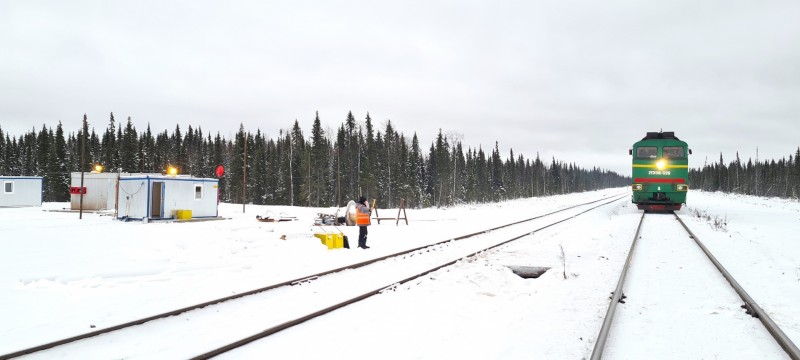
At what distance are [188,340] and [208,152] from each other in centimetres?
9211

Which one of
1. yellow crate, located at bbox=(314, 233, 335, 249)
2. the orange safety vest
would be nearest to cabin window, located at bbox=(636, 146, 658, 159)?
the orange safety vest

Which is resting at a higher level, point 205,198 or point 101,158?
point 101,158

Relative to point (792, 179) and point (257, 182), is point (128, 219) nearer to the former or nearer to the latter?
point (257, 182)

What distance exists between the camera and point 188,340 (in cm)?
585

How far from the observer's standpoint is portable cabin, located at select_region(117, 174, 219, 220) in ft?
81.1

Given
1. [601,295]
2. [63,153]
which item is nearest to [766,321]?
[601,295]

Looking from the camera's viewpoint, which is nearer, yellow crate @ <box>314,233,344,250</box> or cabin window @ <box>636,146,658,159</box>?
yellow crate @ <box>314,233,344,250</box>

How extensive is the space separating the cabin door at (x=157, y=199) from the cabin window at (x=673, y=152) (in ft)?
94.4

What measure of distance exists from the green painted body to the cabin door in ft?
89.4

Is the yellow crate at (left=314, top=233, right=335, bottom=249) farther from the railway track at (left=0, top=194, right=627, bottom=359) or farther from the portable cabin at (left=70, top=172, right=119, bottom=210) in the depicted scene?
the portable cabin at (left=70, top=172, right=119, bottom=210)

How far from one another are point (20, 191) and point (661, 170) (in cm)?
5087

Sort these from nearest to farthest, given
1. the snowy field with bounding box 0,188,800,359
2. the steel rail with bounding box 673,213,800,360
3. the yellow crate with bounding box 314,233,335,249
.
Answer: the steel rail with bounding box 673,213,800,360 → the snowy field with bounding box 0,188,800,359 → the yellow crate with bounding box 314,233,335,249

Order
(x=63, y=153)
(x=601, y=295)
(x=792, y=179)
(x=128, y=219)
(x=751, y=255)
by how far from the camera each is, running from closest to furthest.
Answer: (x=601, y=295), (x=751, y=255), (x=128, y=219), (x=63, y=153), (x=792, y=179)

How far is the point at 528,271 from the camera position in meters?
10.0
